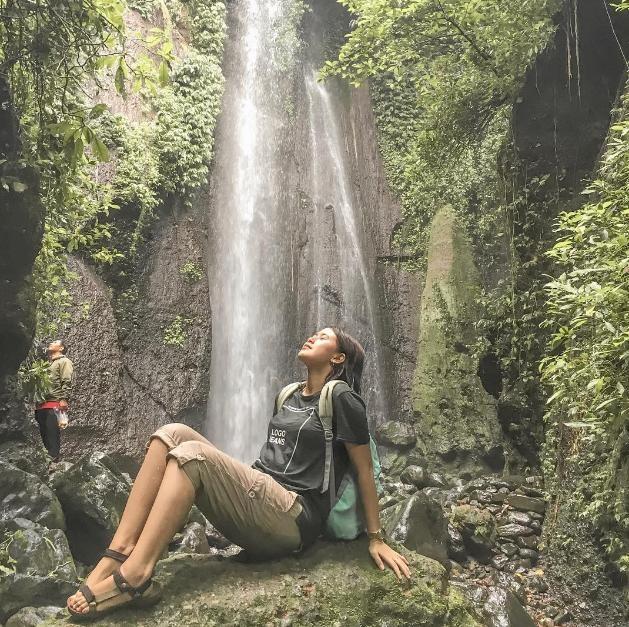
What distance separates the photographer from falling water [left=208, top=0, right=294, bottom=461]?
37.7 ft

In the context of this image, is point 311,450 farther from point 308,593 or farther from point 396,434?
point 396,434

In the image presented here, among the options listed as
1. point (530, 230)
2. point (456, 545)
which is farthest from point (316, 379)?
point (530, 230)

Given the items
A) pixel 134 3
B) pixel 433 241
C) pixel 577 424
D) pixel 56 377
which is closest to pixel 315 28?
pixel 134 3

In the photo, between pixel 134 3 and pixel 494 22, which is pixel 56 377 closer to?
pixel 494 22

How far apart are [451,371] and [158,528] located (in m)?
9.35

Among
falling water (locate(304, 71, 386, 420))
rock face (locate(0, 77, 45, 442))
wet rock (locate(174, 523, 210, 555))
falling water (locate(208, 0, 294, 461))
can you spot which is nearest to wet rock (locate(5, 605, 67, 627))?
wet rock (locate(174, 523, 210, 555))

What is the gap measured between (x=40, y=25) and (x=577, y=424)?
4.74 meters

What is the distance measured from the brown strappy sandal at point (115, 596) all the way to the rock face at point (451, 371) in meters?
8.23

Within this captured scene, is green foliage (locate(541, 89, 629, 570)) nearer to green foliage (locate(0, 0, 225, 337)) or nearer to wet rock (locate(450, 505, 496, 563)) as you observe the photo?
wet rock (locate(450, 505, 496, 563))

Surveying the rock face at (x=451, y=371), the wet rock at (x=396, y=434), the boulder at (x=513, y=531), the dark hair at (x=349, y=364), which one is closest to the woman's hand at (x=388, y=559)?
the dark hair at (x=349, y=364)

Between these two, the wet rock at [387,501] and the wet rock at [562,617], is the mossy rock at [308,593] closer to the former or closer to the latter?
the wet rock at [562,617]

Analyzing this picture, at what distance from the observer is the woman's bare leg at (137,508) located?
244cm

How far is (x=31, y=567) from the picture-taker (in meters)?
4.22

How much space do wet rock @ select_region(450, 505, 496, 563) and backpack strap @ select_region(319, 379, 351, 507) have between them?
424cm
